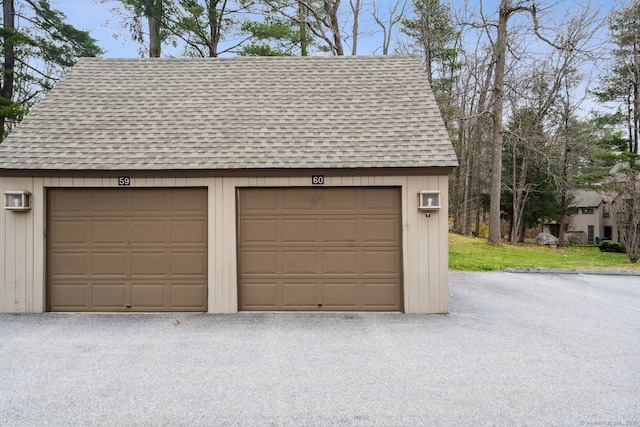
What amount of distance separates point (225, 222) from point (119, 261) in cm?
199

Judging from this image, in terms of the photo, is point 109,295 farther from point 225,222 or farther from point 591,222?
point 591,222

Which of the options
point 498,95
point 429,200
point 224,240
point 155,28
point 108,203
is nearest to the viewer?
point 429,200

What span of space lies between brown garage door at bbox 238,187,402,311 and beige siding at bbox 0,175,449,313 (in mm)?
168

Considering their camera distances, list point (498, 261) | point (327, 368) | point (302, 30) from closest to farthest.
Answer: point (327, 368), point (498, 261), point (302, 30)

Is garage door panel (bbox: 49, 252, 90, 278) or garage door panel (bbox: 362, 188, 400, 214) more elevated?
garage door panel (bbox: 362, 188, 400, 214)

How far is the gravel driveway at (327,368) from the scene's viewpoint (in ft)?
11.7

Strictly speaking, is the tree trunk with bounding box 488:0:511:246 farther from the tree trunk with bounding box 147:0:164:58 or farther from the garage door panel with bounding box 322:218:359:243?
the tree trunk with bounding box 147:0:164:58

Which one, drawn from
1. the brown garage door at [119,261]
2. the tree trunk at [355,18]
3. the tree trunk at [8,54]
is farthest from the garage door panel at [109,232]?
the tree trunk at [355,18]

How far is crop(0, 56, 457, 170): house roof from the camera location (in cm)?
698

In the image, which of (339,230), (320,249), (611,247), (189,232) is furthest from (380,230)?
(611,247)

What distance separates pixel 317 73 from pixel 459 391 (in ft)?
24.0

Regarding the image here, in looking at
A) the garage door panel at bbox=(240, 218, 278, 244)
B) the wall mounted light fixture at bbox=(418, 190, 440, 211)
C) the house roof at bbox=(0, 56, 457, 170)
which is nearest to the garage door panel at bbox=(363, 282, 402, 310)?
the wall mounted light fixture at bbox=(418, 190, 440, 211)

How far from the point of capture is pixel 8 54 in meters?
15.7

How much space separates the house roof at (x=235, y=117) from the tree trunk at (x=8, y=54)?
868cm
